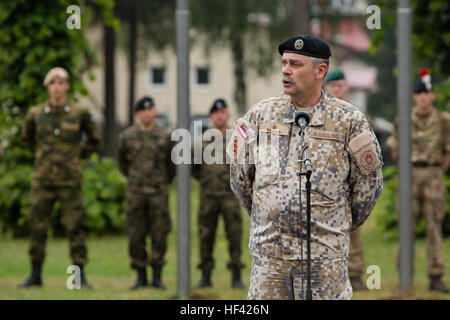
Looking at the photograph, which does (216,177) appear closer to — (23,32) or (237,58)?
(23,32)

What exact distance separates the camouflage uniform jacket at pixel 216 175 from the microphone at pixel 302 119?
17.9ft

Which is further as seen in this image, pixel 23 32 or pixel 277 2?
pixel 277 2

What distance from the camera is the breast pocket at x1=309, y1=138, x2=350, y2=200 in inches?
177

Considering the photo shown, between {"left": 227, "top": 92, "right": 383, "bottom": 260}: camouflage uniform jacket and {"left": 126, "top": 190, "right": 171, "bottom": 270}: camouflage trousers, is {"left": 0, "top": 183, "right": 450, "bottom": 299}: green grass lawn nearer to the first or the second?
{"left": 126, "top": 190, "right": 171, "bottom": 270}: camouflage trousers

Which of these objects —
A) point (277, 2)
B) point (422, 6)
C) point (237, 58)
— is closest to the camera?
point (422, 6)

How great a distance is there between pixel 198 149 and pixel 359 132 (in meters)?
5.76

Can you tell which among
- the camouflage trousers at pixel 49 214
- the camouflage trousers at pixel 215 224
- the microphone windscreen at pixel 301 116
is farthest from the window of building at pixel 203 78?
the microphone windscreen at pixel 301 116

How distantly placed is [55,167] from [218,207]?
199 centimetres

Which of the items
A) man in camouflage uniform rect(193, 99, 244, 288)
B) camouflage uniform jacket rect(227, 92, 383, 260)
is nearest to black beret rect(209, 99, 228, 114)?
man in camouflage uniform rect(193, 99, 244, 288)

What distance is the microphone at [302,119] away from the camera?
4.42 m

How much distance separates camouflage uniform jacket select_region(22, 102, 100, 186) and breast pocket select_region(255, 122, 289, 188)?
17.0 ft

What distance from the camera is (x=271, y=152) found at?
461 centimetres
